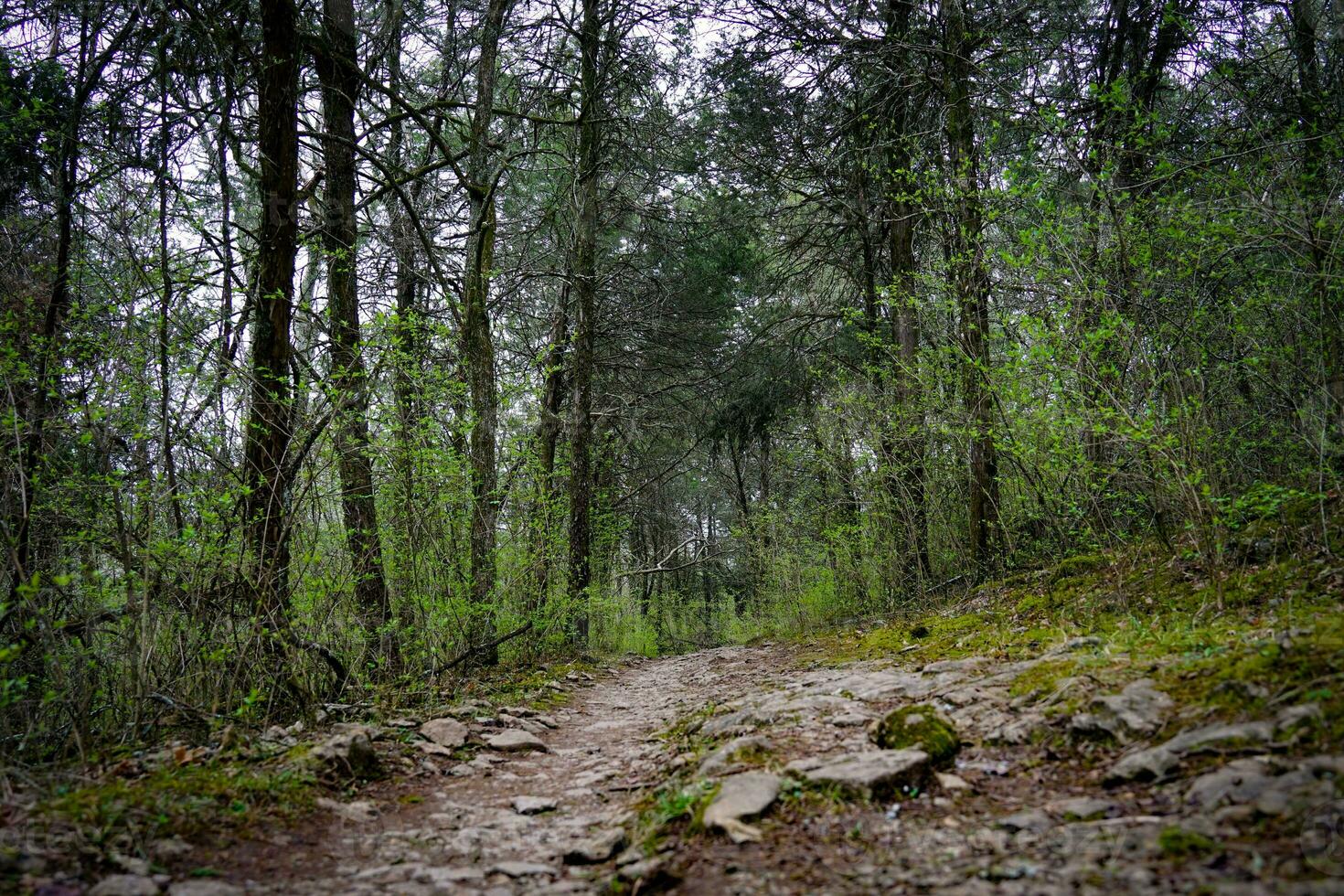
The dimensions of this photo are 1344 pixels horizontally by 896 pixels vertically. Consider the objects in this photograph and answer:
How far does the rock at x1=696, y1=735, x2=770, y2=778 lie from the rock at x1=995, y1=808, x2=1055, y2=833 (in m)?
1.22

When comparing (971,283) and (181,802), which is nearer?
(181,802)

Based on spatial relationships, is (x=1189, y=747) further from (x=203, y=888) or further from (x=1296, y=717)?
(x=203, y=888)

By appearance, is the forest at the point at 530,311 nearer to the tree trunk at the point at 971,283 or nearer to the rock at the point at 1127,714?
the tree trunk at the point at 971,283

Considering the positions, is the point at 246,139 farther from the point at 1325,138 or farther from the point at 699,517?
the point at 699,517

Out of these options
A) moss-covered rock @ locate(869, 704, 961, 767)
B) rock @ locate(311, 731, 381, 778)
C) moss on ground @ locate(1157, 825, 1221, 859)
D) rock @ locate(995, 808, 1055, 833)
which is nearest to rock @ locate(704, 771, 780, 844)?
moss-covered rock @ locate(869, 704, 961, 767)

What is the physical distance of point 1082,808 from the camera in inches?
80.8

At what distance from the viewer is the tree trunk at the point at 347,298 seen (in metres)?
4.92

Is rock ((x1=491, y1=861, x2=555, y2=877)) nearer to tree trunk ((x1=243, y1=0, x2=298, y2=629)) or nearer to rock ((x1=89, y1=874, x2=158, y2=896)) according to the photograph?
rock ((x1=89, y1=874, x2=158, y2=896))

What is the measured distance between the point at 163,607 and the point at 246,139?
3387 millimetres

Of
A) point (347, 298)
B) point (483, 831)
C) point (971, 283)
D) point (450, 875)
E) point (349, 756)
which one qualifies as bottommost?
point (483, 831)

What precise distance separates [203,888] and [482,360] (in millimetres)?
6141

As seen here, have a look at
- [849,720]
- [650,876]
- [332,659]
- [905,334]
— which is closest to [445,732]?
[332,659]

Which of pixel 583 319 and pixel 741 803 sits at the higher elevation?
pixel 583 319

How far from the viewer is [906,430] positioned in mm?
7535
